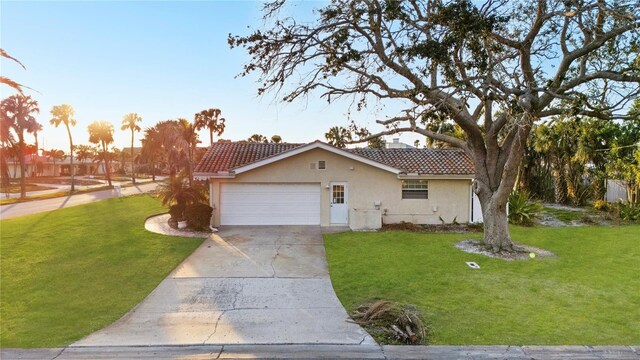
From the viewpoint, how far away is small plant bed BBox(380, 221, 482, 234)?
17.4 meters

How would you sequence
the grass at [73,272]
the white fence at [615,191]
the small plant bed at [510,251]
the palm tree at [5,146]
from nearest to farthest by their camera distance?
the grass at [73,272], the palm tree at [5,146], the small plant bed at [510,251], the white fence at [615,191]

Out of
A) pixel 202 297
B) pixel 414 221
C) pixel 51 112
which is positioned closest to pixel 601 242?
pixel 414 221

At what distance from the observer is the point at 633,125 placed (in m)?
23.1

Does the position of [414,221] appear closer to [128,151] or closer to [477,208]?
[477,208]

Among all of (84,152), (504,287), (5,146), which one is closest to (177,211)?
(5,146)

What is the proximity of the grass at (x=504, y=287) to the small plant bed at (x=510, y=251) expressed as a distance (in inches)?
16.1

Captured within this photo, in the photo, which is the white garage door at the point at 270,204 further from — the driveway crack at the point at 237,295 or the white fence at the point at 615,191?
the white fence at the point at 615,191

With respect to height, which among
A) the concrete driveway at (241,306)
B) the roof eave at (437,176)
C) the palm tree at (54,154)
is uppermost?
the palm tree at (54,154)

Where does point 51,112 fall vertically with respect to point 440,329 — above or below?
above

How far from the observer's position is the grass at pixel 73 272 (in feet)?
23.5

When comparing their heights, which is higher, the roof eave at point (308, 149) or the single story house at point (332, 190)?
the roof eave at point (308, 149)

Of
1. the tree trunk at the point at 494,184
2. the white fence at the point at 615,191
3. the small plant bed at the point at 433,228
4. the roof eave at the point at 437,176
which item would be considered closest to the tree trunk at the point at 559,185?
the white fence at the point at 615,191

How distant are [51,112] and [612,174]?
51.4 metres

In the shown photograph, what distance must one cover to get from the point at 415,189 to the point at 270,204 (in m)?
7.20
